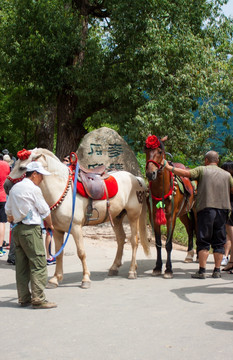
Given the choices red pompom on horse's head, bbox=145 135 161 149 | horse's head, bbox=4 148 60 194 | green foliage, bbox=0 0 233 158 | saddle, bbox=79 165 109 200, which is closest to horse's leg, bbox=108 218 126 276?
saddle, bbox=79 165 109 200

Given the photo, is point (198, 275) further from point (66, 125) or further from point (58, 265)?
point (66, 125)

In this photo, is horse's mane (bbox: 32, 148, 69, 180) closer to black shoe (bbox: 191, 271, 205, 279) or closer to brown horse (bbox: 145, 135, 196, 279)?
brown horse (bbox: 145, 135, 196, 279)

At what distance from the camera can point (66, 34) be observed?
16.8 metres

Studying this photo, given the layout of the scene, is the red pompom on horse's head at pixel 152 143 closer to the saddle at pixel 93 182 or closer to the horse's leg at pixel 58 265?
the saddle at pixel 93 182

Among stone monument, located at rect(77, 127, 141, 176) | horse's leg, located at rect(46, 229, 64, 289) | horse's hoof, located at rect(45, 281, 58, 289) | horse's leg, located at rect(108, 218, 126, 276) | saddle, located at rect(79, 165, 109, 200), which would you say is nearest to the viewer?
horse's hoof, located at rect(45, 281, 58, 289)

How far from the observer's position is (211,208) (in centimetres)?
838

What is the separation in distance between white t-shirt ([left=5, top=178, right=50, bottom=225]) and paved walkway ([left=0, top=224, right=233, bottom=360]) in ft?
3.96

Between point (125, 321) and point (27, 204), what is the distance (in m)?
1.91

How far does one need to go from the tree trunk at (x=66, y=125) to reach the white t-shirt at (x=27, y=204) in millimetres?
11964

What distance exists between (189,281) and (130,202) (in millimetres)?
1734

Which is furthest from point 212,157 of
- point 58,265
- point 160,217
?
point 58,265

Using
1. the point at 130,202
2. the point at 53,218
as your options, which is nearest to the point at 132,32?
the point at 130,202

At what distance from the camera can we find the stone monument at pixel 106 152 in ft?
44.3

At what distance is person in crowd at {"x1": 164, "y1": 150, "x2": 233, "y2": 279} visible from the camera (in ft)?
27.5
